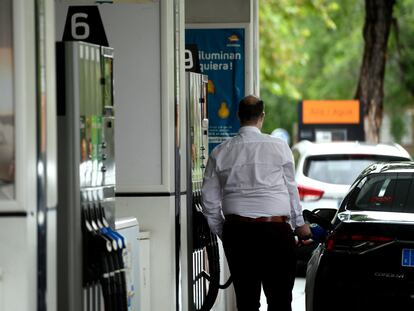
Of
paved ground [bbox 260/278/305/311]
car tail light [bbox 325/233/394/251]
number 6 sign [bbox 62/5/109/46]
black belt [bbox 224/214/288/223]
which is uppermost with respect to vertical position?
number 6 sign [bbox 62/5/109/46]

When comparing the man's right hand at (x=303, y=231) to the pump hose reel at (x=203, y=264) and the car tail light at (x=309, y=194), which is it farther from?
the car tail light at (x=309, y=194)

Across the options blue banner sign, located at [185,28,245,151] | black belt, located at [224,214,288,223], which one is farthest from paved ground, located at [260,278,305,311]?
black belt, located at [224,214,288,223]

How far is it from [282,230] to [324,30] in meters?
34.1

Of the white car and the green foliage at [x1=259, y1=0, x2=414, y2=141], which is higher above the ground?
the green foliage at [x1=259, y1=0, x2=414, y2=141]

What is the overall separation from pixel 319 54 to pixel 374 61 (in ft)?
60.6

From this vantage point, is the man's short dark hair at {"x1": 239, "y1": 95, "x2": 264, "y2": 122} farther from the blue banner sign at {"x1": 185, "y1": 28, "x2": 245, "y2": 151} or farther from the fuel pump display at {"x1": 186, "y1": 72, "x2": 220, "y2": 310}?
the blue banner sign at {"x1": 185, "y1": 28, "x2": 245, "y2": 151}

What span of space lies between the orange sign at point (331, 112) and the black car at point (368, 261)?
17.0 m

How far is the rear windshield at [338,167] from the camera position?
14.7 meters

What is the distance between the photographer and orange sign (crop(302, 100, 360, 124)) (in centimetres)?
2561

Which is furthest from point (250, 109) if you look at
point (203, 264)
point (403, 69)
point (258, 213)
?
point (403, 69)

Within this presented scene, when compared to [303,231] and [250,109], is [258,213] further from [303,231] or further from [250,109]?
[250,109]

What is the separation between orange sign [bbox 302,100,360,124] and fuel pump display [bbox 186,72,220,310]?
Answer: 16485mm

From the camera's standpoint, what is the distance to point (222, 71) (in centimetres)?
1161

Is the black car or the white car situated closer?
the black car
